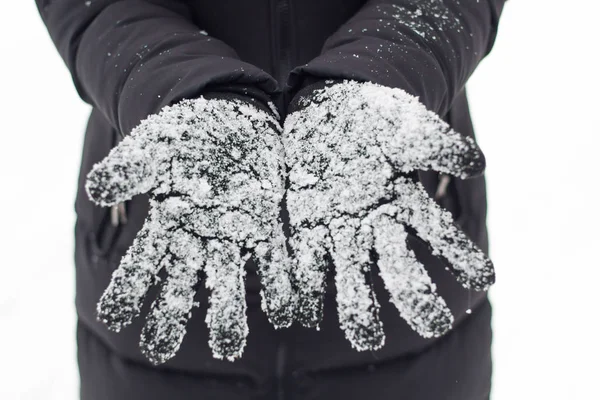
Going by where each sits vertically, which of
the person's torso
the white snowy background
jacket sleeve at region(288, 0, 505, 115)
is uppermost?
jacket sleeve at region(288, 0, 505, 115)

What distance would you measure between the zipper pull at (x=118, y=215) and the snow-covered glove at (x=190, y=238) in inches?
10.0

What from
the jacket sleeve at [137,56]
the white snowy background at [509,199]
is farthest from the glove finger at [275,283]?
the white snowy background at [509,199]

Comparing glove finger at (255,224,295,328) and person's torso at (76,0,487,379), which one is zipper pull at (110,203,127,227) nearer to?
person's torso at (76,0,487,379)

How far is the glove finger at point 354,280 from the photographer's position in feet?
2.38

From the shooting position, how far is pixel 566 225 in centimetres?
211

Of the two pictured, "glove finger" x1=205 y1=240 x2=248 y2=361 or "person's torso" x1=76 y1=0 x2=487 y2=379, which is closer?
"glove finger" x1=205 y1=240 x2=248 y2=361

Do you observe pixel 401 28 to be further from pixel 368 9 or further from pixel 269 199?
pixel 269 199

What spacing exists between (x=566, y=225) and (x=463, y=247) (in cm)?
153

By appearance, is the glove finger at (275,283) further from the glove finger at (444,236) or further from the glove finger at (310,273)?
the glove finger at (444,236)

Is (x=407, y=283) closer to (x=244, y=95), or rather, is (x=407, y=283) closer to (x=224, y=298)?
(x=224, y=298)

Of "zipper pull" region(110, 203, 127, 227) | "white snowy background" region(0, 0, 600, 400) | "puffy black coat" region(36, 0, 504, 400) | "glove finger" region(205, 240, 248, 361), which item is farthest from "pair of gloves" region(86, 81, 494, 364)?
"white snowy background" region(0, 0, 600, 400)

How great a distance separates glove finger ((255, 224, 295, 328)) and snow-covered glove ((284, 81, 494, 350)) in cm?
1

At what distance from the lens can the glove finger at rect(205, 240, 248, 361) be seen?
0.72m

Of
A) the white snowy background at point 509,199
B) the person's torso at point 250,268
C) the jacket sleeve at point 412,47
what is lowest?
the white snowy background at point 509,199
